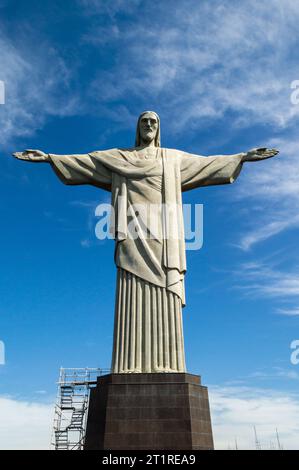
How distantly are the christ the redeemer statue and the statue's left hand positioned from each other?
3 centimetres

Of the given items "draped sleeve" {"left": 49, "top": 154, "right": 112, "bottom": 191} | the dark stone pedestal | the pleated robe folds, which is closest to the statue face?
the pleated robe folds

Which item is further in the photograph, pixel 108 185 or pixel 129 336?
pixel 108 185

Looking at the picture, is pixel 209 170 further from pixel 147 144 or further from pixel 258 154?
pixel 147 144

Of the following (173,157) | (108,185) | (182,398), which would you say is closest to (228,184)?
(173,157)

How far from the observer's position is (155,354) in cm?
1069

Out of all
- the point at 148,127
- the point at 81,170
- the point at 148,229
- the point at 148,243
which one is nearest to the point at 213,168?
the point at 148,127

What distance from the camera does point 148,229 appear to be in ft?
38.9

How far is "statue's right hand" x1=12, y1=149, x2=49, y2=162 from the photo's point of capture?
12877mm

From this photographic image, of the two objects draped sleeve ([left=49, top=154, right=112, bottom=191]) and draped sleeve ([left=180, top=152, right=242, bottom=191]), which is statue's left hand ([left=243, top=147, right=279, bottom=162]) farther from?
draped sleeve ([left=49, top=154, right=112, bottom=191])

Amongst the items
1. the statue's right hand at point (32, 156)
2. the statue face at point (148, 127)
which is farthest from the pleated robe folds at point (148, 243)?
the statue face at point (148, 127)
